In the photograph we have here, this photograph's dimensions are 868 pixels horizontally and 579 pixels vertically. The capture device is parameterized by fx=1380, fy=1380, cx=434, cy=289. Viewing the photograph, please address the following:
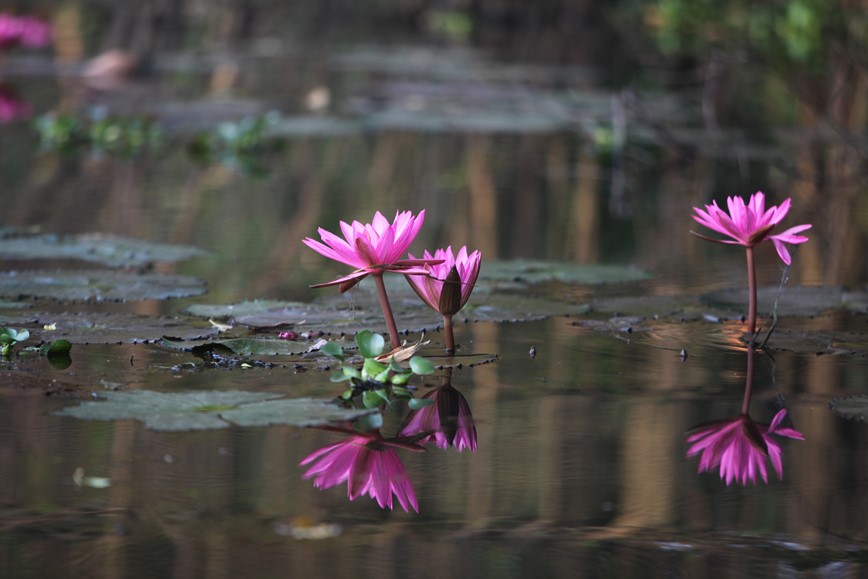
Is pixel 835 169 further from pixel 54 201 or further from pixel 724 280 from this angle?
pixel 54 201

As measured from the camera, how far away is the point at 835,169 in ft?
18.9

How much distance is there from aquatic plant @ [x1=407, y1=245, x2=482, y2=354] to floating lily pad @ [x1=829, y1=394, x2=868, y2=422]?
2.09 ft

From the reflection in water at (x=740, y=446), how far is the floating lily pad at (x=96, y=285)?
4.23 ft

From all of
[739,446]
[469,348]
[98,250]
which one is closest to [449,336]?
[469,348]

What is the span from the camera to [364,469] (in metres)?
1.80

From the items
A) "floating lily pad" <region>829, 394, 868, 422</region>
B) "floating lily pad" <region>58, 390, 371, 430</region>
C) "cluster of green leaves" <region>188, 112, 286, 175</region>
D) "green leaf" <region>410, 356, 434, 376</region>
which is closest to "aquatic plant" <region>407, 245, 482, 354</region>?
"green leaf" <region>410, 356, 434, 376</region>

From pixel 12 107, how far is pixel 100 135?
1666mm

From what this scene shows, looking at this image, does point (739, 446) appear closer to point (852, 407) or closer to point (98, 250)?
point (852, 407)

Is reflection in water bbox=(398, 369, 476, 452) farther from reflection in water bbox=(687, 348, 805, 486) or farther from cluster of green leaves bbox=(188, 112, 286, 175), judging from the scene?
cluster of green leaves bbox=(188, 112, 286, 175)

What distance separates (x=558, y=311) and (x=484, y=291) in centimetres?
27

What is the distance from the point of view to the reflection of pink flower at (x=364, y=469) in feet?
5.64

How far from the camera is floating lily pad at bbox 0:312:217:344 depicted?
8.06ft

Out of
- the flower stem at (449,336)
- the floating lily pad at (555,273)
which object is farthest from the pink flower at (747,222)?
the floating lily pad at (555,273)

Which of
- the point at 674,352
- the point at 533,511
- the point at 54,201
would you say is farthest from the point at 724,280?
the point at 54,201
